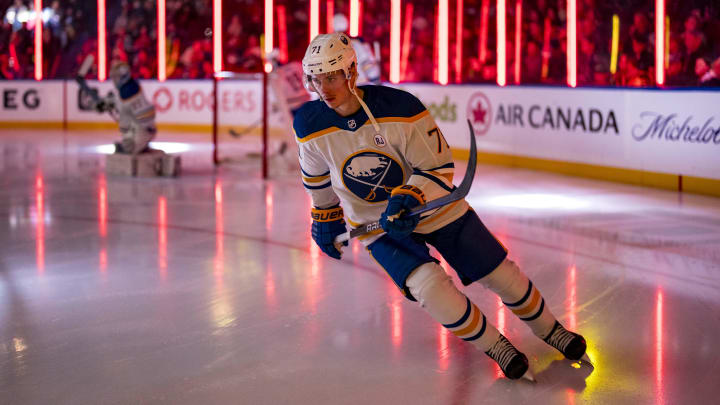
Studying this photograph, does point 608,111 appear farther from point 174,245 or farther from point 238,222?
point 174,245

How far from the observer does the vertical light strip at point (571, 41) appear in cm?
974

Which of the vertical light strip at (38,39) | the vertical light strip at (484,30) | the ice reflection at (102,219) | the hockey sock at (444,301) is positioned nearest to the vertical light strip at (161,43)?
the vertical light strip at (38,39)

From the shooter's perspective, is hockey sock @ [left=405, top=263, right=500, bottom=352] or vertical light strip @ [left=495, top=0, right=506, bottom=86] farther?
vertical light strip @ [left=495, top=0, right=506, bottom=86]

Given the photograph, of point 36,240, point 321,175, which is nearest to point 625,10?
point 36,240

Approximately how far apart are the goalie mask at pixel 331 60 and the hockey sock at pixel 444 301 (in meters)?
0.49

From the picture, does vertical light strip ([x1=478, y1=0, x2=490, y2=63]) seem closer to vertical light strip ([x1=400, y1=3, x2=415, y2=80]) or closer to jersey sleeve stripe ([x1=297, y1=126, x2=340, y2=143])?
vertical light strip ([x1=400, y1=3, x2=415, y2=80])

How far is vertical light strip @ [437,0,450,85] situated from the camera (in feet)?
41.2

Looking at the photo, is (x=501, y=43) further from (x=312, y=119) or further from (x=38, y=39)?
(x=38, y=39)

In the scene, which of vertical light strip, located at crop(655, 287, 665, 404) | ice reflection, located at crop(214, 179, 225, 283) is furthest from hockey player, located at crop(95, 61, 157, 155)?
vertical light strip, located at crop(655, 287, 665, 404)

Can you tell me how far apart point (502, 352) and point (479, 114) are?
312 inches

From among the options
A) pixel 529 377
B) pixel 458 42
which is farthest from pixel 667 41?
pixel 529 377

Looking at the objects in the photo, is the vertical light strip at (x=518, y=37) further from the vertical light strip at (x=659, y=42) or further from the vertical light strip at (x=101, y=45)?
the vertical light strip at (x=101, y=45)

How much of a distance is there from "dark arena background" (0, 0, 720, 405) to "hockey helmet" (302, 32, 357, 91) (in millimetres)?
1037

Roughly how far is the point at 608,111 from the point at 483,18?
13.9 feet
